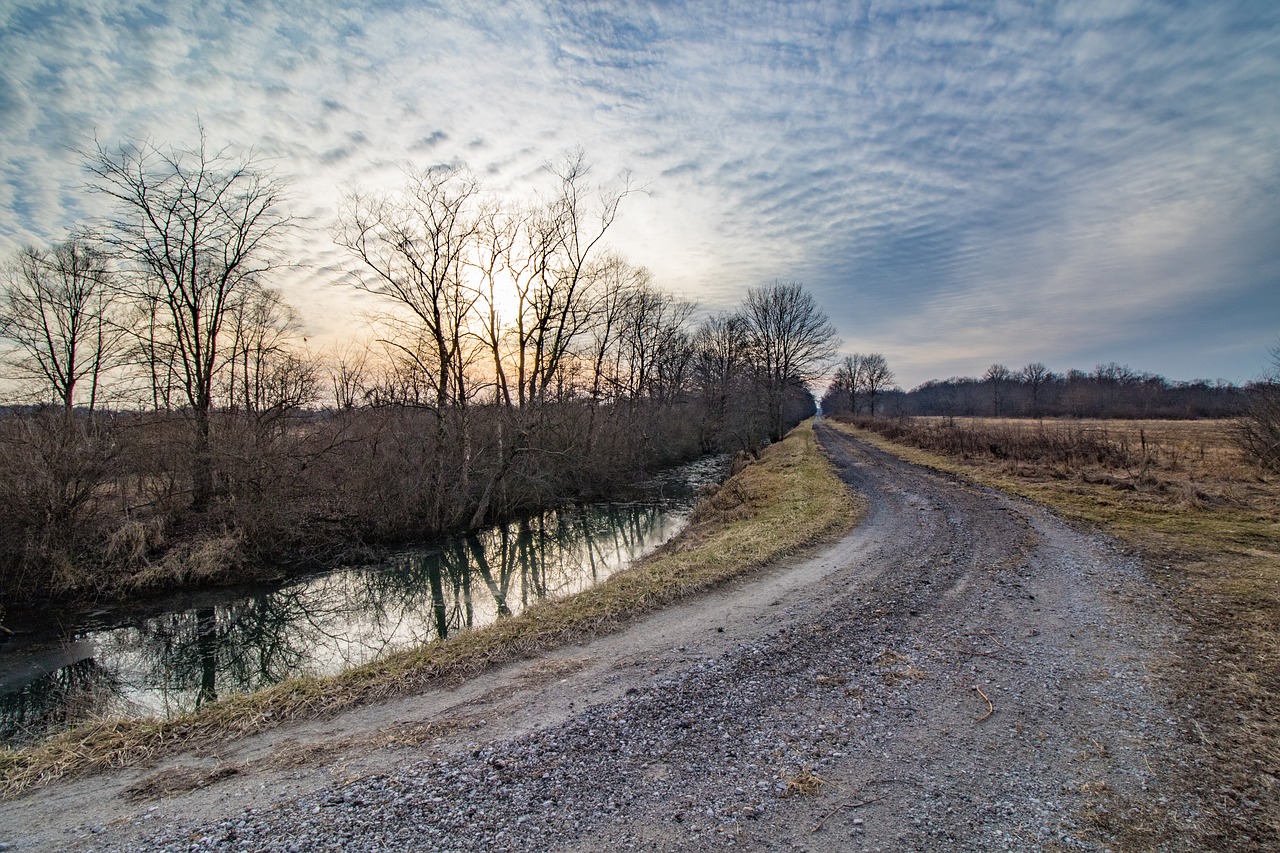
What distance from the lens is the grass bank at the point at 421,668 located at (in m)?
3.98

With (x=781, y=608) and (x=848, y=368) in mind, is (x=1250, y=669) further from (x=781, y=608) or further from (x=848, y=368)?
(x=848, y=368)

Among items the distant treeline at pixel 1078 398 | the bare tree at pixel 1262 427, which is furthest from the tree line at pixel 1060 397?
the bare tree at pixel 1262 427

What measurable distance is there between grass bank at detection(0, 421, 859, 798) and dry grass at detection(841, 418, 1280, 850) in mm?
4840

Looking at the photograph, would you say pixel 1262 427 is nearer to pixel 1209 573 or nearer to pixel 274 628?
pixel 1209 573

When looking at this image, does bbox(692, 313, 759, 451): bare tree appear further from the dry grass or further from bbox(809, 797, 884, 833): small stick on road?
bbox(809, 797, 884, 833): small stick on road

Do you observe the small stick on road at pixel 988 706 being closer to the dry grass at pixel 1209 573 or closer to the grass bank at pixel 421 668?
the dry grass at pixel 1209 573

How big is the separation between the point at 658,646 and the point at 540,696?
4.95 ft

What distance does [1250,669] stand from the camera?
4.50m

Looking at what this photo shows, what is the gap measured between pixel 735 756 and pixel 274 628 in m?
10.3

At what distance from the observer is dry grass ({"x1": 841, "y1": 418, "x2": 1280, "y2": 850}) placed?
9.89ft

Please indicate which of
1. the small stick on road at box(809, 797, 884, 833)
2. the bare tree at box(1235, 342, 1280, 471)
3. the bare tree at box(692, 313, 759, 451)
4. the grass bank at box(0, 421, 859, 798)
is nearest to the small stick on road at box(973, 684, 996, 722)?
the small stick on road at box(809, 797, 884, 833)

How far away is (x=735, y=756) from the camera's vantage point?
372 cm

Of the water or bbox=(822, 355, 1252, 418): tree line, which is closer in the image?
the water

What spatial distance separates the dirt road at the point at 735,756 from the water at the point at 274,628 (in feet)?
11.2
